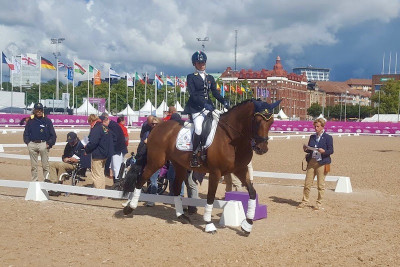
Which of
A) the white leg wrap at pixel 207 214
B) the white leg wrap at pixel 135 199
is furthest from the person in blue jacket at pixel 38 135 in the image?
the white leg wrap at pixel 207 214

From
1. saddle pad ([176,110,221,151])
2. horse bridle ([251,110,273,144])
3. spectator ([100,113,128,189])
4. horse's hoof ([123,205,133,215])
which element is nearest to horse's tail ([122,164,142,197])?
horse's hoof ([123,205,133,215])

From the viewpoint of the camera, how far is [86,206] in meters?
10.2

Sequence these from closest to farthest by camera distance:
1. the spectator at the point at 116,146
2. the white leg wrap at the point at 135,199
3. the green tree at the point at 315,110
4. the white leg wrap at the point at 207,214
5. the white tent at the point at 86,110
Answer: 1. the white leg wrap at the point at 207,214
2. the white leg wrap at the point at 135,199
3. the spectator at the point at 116,146
4. the white tent at the point at 86,110
5. the green tree at the point at 315,110

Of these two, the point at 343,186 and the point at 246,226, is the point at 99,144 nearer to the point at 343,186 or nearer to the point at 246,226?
the point at 246,226

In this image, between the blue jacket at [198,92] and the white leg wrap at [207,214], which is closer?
the white leg wrap at [207,214]

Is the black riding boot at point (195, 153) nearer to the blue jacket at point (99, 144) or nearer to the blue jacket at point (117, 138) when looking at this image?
the blue jacket at point (99, 144)

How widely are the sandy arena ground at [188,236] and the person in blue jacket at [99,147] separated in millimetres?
687

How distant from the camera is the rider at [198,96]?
27.7 ft

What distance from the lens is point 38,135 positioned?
39.4 feet

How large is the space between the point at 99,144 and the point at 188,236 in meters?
4.04

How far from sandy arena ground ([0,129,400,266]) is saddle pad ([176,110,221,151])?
1.53 m

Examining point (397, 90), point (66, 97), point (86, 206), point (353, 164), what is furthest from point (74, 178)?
point (397, 90)

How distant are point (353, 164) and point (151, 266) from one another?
17080 millimetres

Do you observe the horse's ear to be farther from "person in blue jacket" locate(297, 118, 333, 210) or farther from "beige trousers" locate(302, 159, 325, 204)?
"beige trousers" locate(302, 159, 325, 204)
